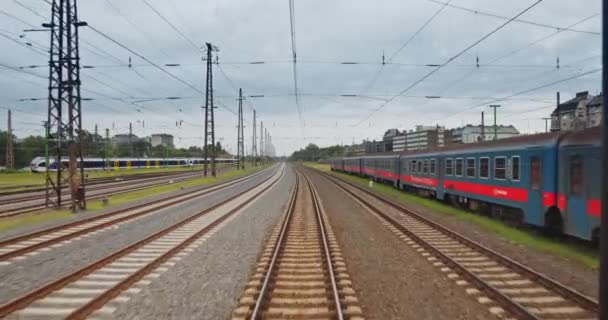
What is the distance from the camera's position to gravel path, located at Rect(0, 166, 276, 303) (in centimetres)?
841

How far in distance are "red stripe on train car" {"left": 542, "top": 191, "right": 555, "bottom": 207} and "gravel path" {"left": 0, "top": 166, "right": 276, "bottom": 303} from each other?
12295 millimetres

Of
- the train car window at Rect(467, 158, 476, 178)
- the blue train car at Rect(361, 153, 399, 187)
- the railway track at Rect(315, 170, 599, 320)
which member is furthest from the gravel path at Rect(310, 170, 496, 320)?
the blue train car at Rect(361, 153, 399, 187)

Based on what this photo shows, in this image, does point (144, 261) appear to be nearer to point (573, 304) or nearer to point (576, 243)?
point (573, 304)

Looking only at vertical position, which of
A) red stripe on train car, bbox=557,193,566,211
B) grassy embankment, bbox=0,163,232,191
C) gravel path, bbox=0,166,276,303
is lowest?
gravel path, bbox=0,166,276,303

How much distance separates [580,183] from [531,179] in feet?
8.40

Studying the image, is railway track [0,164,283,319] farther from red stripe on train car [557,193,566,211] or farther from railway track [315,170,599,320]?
red stripe on train car [557,193,566,211]

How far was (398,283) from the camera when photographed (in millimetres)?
8273

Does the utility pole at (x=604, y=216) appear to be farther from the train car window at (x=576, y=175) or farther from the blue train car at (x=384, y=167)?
the blue train car at (x=384, y=167)

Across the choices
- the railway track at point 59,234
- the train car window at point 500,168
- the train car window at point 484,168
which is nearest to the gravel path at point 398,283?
the train car window at point 500,168

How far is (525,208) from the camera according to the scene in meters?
13.4

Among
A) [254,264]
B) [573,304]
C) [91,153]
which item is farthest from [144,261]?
[91,153]

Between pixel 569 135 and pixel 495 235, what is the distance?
3.90 meters

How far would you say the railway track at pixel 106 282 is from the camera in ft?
22.0

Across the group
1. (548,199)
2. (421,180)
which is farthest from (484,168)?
(421,180)
